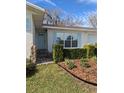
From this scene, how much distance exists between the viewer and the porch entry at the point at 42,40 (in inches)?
472

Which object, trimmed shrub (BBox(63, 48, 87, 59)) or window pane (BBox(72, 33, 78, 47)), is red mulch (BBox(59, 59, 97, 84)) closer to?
trimmed shrub (BBox(63, 48, 87, 59))

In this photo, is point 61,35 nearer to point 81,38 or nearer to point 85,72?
point 81,38

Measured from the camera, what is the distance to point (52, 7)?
17.6 m

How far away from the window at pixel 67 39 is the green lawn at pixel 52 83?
4.39 meters

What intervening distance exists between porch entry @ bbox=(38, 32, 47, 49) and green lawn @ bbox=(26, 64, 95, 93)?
521 centimetres

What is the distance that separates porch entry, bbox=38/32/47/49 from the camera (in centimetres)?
1198

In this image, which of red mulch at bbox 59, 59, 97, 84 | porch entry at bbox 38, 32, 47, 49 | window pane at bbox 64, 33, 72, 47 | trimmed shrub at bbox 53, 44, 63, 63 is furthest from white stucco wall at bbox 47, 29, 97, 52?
red mulch at bbox 59, 59, 97, 84

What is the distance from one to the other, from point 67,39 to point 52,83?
6.24m

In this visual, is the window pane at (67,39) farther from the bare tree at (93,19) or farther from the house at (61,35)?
the bare tree at (93,19)

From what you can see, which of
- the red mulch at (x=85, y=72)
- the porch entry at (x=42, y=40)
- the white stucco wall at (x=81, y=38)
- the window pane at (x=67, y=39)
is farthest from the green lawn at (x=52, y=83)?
the porch entry at (x=42, y=40)

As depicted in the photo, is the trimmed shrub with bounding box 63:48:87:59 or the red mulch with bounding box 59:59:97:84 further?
the trimmed shrub with bounding box 63:48:87:59

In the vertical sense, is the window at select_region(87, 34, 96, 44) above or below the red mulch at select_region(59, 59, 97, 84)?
above
